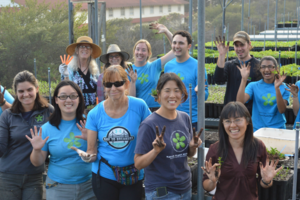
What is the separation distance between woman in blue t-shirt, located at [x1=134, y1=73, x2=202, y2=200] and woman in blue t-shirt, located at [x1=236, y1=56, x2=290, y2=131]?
150 cm

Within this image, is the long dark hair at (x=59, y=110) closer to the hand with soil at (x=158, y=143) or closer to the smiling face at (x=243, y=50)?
the hand with soil at (x=158, y=143)

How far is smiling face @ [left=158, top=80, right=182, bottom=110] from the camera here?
2432 mm

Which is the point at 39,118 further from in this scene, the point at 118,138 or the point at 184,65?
the point at 184,65

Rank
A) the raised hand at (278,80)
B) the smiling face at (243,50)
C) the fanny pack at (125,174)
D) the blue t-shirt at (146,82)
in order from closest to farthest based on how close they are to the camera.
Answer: the fanny pack at (125,174) < the raised hand at (278,80) < the smiling face at (243,50) < the blue t-shirt at (146,82)

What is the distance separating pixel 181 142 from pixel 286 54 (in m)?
8.83

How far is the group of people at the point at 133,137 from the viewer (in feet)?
7.83

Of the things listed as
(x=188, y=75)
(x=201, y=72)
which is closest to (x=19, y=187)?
(x=201, y=72)

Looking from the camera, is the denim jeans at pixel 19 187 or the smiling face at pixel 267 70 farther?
the smiling face at pixel 267 70

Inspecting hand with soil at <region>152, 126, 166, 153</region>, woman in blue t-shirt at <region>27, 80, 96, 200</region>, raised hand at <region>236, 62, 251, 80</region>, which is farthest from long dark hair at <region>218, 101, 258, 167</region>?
raised hand at <region>236, 62, 251, 80</region>

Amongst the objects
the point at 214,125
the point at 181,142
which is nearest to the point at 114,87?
the point at 181,142

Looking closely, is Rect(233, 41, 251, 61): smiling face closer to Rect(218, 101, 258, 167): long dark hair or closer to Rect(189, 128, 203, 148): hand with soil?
Rect(218, 101, 258, 167): long dark hair

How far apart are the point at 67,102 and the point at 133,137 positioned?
2.23 feet

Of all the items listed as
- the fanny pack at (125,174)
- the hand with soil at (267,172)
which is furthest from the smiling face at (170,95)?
the hand with soil at (267,172)

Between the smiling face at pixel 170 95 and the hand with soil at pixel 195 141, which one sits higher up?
the smiling face at pixel 170 95
